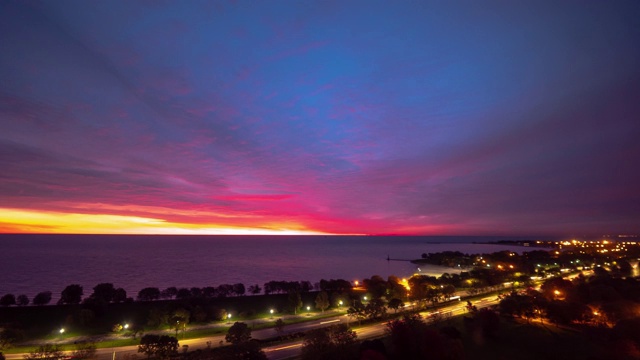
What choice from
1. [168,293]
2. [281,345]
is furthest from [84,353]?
[168,293]

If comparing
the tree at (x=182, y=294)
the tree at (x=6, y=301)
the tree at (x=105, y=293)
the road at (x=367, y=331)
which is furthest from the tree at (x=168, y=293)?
the road at (x=367, y=331)

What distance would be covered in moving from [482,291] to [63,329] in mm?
84866

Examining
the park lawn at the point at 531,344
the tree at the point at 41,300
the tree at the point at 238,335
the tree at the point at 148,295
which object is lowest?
the park lawn at the point at 531,344

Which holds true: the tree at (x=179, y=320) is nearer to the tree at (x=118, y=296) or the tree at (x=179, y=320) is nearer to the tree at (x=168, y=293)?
the tree at (x=118, y=296)

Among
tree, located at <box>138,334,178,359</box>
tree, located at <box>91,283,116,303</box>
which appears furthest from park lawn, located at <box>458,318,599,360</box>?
tree, located at <box>91,283,116,303</box>

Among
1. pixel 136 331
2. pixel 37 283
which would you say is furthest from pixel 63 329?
pixel 37 283

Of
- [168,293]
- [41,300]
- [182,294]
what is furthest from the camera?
[168,293]

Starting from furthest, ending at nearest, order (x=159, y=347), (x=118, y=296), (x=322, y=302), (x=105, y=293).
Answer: (x=118, y=296)
(x=105, y=293)
(x=322, y=302)
(x=159, y=347)

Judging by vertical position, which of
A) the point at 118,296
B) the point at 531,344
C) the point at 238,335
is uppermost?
the point at 238,335

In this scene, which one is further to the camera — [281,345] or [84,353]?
[281,345]

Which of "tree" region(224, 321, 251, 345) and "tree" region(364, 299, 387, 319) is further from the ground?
"tree" region(224, 321, 251, 345)

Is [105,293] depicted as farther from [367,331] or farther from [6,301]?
[367,331]

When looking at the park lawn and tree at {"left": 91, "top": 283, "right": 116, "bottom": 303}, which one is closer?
the park lawn

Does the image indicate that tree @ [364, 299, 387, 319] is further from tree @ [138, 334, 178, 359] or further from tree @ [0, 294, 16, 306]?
tree @ [0, 294, 16, 306]
